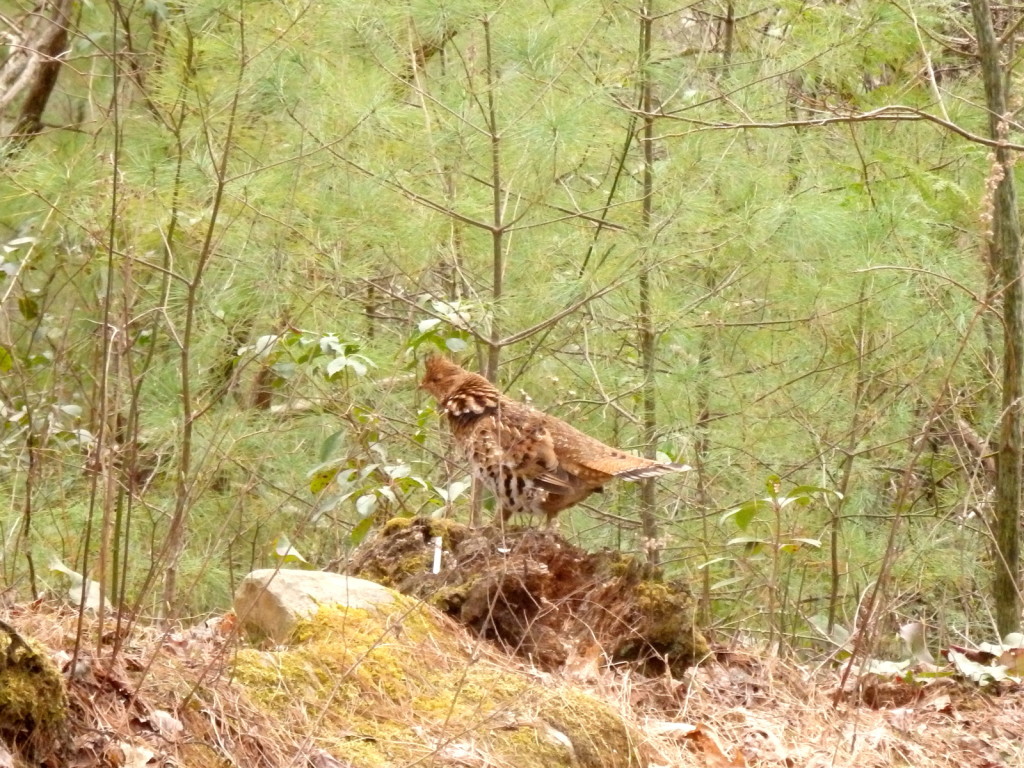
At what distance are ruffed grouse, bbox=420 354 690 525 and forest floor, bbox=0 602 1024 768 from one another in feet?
3.27

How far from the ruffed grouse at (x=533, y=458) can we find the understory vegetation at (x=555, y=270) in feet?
1.62

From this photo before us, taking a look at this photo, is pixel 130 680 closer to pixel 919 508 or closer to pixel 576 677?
pixel 576 677

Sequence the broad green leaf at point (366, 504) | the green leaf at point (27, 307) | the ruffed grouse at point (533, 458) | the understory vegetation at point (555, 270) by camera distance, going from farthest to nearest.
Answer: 1. the green leaf at point (27, 307)
2. the understory vegetation at point (555, 270)
3. the broad green leaf at point (366, 504)
4. the ruffed grouse at point (533, 458)

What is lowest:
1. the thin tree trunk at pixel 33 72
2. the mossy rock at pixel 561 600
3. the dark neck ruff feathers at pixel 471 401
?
the mossy rock at pixel 561 600

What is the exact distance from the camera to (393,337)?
8586mm

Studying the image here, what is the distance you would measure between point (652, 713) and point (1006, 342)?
2951mm

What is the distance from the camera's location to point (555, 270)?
24.1ft

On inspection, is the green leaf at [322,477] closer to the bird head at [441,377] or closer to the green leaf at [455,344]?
the bird head at [441,377]

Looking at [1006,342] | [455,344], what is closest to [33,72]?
[455,344]

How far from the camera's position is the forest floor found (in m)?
3.07

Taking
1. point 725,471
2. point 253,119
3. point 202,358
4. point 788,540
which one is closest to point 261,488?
point 202,358

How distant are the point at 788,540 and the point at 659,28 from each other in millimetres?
3389

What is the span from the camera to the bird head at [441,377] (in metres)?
6.07

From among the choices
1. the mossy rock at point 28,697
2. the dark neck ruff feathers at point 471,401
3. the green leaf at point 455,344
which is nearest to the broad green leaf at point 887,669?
the dark neck ruff feathers at point 471,401
